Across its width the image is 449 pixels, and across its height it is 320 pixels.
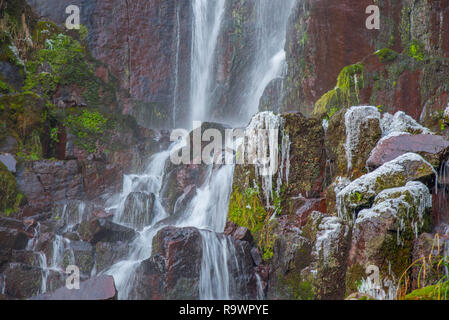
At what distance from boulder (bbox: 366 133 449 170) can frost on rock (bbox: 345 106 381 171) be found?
1.81 feet

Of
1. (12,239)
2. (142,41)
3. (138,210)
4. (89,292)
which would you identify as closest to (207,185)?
(138,210)

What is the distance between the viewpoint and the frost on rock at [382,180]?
211 inches

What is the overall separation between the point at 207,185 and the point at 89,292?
6.04 metres

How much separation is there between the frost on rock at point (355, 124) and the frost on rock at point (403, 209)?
1.87 meters

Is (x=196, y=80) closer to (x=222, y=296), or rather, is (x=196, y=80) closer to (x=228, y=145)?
(x=228, y=145)

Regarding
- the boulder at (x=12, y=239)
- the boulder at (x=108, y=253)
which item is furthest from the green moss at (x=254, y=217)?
the boulder at (x=12, y=239)

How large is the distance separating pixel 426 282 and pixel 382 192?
1.35 metres

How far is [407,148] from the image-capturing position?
592cm

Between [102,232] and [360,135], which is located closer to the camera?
[360,135]

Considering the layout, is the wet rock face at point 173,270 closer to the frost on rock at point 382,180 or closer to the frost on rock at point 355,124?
the frost on rock at point 382,180

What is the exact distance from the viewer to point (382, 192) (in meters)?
5.14

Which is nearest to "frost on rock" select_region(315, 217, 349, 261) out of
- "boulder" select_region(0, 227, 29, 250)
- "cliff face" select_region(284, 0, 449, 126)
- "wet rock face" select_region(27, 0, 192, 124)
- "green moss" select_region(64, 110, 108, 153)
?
"cliff face" select_region(284, 0, 449, 126)

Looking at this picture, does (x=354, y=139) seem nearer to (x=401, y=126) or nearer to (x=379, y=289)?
(x=401, y=126)

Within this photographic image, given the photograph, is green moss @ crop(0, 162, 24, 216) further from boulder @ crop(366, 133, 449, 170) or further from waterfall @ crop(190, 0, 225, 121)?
waterfall @ crop(190, 0, 225, 121)
